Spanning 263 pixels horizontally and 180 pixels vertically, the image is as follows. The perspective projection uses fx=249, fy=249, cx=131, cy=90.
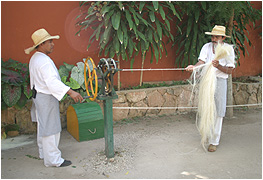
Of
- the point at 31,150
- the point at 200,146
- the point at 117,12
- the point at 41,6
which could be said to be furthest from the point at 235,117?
the point at 41,6

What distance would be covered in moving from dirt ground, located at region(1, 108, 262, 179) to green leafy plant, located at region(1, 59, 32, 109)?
592mm

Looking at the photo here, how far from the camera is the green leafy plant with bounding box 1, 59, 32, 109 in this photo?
3.74 metres

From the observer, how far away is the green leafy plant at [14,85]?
374 centimetres

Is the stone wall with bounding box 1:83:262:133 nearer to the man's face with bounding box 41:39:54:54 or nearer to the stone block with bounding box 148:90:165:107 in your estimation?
the stone block with bounding box 148:90:165:107

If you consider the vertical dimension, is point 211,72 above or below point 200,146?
above

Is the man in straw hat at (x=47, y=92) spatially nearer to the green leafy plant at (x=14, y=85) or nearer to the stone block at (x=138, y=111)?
the green leafy plant at (x=14, y=85)

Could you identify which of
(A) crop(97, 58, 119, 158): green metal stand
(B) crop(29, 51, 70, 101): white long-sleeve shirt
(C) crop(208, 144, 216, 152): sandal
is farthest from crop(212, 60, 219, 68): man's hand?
(B) crop(29, 51, 70, 101): white long-sleeve shirt

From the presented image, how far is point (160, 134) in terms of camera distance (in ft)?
13.4

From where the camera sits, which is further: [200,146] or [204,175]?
[200,146]

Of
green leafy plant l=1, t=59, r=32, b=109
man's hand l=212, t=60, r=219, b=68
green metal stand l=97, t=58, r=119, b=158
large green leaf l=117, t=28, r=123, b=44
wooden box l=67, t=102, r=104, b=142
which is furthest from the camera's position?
large green leaf l=117, t=28, r=123, b=44

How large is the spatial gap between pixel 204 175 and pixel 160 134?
1407mm

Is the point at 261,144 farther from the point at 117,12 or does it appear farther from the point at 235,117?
the point at 117,12

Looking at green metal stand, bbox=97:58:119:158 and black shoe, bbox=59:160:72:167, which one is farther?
black shoe, bbox=59:160:72:167

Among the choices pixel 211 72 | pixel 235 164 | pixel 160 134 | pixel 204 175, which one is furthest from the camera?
pixel 160 134
